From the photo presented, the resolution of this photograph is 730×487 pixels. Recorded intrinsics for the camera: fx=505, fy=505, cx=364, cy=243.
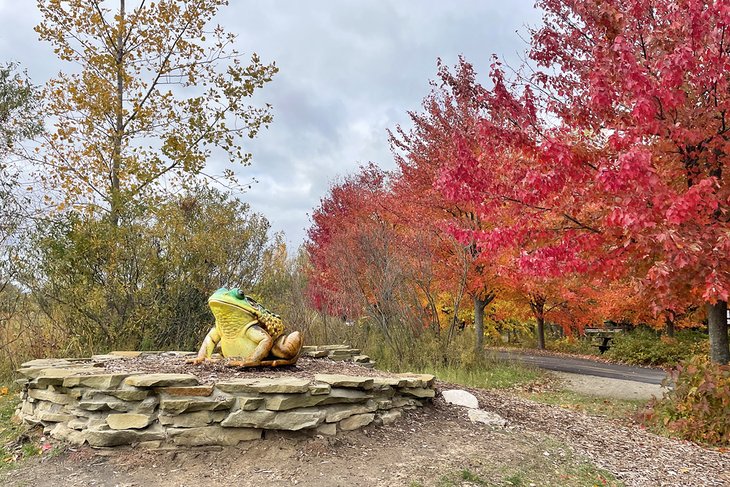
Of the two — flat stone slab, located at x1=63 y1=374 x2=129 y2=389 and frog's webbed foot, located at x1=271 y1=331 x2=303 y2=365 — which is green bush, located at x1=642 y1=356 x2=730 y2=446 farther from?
flat stone slab, located at x1=63 y1=374 x2=129 y2=389

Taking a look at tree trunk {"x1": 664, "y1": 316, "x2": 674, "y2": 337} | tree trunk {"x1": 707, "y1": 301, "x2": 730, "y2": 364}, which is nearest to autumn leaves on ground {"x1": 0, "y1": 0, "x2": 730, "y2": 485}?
tree trunk {"x1": 707, "y1": 301, "x2": 730, "y2": 364}

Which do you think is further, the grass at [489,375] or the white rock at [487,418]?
the grass at [489,375]

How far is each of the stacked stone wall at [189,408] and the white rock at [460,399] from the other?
59.2 inches

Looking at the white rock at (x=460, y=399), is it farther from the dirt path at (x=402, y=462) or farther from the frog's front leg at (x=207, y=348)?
the frog's front leg at (x=207, y=348)

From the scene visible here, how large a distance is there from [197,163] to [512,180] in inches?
252

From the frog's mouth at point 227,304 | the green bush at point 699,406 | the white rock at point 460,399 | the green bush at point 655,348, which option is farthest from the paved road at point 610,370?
the frog's mouth at point 227,304

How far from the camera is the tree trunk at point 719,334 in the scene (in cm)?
639

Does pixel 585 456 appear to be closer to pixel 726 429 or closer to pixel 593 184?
pixel 726 429

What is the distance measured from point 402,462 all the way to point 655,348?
45.3ft

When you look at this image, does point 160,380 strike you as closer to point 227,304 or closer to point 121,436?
point 121,436

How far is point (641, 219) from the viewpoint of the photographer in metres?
4.62

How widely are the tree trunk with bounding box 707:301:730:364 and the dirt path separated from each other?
191cm

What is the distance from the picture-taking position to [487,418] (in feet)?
16.5

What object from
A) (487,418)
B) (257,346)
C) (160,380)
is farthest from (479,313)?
(160,380)
